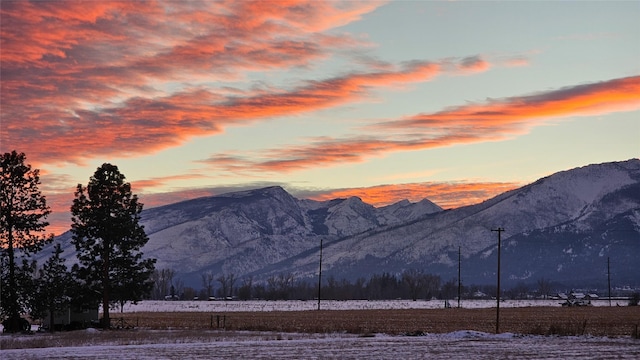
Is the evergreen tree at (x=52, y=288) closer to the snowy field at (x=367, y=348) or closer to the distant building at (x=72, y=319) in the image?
the distant building at (x=72, y=319)

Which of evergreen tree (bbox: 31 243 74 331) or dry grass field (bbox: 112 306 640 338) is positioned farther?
evergreen tree (bbox: 31 243 74 331)

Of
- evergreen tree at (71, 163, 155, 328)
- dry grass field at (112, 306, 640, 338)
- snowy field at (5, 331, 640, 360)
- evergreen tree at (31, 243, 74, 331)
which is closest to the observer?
snowy field at (5, 331, 640, 360)

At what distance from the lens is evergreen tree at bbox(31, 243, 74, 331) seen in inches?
3310

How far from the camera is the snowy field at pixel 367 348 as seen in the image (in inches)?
2095

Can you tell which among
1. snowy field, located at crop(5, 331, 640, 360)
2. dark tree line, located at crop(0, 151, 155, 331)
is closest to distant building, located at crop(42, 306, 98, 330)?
dark tree line, located at crop(0, 151, 155, 331)

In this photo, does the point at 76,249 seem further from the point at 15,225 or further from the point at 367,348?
the point at 367,348

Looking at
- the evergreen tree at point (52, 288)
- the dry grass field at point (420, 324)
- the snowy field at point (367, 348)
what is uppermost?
the evergreen tree at point (52, 288)

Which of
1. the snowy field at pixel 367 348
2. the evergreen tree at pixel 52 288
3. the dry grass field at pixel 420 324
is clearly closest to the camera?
the snowy field at pixel 367 348

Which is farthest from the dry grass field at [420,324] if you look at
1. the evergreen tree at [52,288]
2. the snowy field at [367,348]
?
the evergreen tree at [52,288]

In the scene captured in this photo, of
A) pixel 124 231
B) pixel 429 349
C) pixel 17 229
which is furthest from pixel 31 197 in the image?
pixel 429 349

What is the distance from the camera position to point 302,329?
85500 millimetres

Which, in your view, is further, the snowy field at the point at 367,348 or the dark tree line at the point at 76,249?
the dark tree line at the point at 76,249

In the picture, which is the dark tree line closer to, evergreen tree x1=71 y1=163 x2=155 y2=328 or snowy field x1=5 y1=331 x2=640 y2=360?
evergreen tree x1=71 y1=163 x2=155 y2=328

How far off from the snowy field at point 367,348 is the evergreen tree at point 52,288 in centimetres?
2132
